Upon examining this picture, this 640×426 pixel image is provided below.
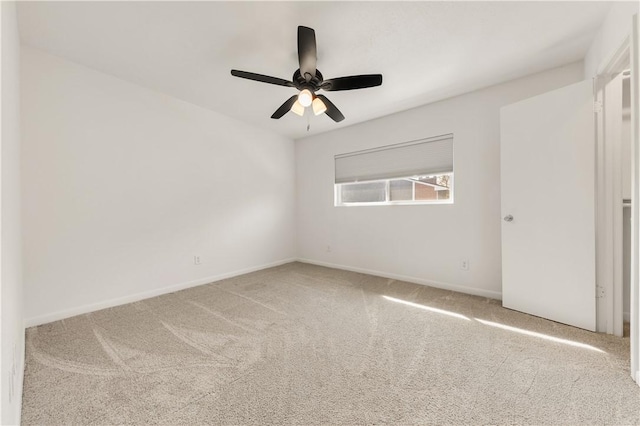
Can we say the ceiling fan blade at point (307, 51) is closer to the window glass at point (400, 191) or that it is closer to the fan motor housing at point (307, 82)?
the fan motor housing at point (307, 82)

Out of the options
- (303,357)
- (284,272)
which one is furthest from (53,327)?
(284,272)

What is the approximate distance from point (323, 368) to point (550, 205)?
2407 millimetres

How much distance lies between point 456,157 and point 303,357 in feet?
9.14

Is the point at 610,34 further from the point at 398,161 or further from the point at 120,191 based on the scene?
the point at 120,191

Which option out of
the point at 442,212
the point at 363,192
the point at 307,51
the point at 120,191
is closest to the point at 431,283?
the point at 442,212

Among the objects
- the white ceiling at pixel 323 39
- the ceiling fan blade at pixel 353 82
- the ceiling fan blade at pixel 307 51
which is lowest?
the ceiling fan blade at pixel 353 82

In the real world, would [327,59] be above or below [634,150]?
above

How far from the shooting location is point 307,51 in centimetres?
181

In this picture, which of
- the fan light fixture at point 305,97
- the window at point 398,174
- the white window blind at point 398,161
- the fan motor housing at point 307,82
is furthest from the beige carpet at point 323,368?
the fan motor housing at point 307,82

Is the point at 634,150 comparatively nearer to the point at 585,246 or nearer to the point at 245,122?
the point at 585,246

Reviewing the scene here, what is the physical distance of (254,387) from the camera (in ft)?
4.79

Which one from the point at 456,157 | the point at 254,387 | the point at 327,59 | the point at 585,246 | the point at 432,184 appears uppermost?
the point at 327,59

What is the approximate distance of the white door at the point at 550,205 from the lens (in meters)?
2.07

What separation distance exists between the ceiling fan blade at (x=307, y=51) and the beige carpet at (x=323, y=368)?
2.15m
